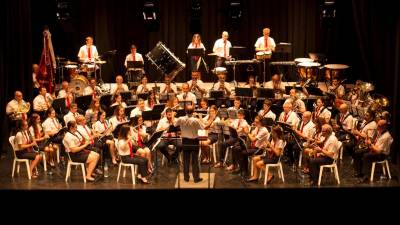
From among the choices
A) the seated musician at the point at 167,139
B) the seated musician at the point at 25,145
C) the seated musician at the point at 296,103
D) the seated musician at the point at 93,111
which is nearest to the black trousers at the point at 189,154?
the seated musician at the point at 167,139

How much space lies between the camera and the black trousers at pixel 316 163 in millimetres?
14531

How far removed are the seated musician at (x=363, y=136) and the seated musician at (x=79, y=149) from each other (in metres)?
5.35

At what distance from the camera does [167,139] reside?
16.2 m

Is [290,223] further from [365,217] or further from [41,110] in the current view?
[41,110]

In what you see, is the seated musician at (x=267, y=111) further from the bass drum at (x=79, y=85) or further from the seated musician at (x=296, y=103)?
the bass drum at (x=79, y=85)

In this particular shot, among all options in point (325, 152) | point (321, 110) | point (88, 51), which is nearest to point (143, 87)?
point (88, 51)

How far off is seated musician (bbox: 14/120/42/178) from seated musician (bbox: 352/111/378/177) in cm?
659

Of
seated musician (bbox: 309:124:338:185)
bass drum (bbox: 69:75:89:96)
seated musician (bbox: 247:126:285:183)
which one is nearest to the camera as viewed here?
seated musician (bbox: 309:124:338:185)

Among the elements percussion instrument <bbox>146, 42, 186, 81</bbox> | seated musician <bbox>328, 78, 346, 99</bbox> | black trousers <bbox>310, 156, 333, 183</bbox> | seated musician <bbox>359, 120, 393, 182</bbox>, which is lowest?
black trousers <bbox>310, 156, 333, 183</bbox>

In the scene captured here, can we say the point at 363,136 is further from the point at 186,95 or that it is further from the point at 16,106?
the point at 16,106

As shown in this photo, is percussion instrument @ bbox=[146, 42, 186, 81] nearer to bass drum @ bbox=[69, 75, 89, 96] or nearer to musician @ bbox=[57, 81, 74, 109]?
bass drum @ bbox=[69, 75, 89, 96]

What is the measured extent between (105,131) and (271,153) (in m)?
3.59

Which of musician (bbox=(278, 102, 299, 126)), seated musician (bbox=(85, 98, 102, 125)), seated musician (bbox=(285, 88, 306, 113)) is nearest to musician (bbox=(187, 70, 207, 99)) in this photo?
seated musician (bbox=(285, 88, 306, 113))

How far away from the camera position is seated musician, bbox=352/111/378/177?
595 inches
